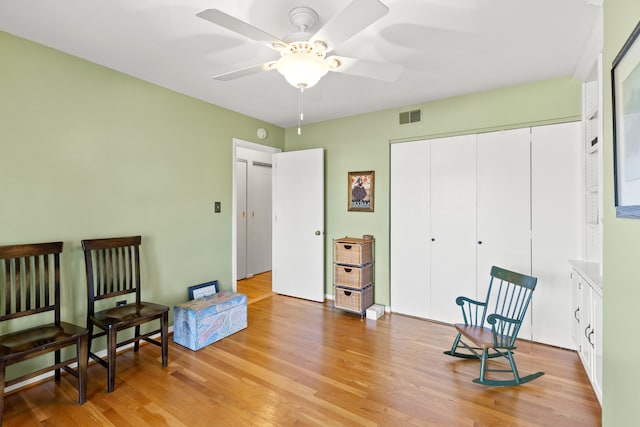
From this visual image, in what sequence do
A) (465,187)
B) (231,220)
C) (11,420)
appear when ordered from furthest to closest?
(231,220)
(465,187)
(11,420)

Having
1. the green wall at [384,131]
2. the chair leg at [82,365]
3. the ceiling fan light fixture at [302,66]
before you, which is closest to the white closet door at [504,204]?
the green wall at [384,131]

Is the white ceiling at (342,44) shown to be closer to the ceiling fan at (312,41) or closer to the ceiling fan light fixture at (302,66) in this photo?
the ceiling fan at (312,41)

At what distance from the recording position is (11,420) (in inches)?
73.4

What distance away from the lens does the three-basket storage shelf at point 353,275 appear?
355 cm

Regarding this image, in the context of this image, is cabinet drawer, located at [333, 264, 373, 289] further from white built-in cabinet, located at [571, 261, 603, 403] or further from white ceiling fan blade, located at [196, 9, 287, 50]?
white ceiling fan blade, located at [196, 9, 287, 50]

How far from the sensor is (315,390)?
2164 mm

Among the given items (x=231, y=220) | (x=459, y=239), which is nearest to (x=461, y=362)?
(x=459, y=239)

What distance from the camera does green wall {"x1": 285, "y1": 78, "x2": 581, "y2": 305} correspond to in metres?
2.82

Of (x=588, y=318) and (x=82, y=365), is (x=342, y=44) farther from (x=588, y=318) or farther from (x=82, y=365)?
(x=82, y=365)

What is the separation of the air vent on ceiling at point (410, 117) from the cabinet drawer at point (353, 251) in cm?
148

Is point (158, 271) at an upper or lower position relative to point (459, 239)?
lower

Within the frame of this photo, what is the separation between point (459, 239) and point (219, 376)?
2.62 metres

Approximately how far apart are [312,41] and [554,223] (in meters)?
2.69

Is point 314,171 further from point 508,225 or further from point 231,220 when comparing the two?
point 508,225
